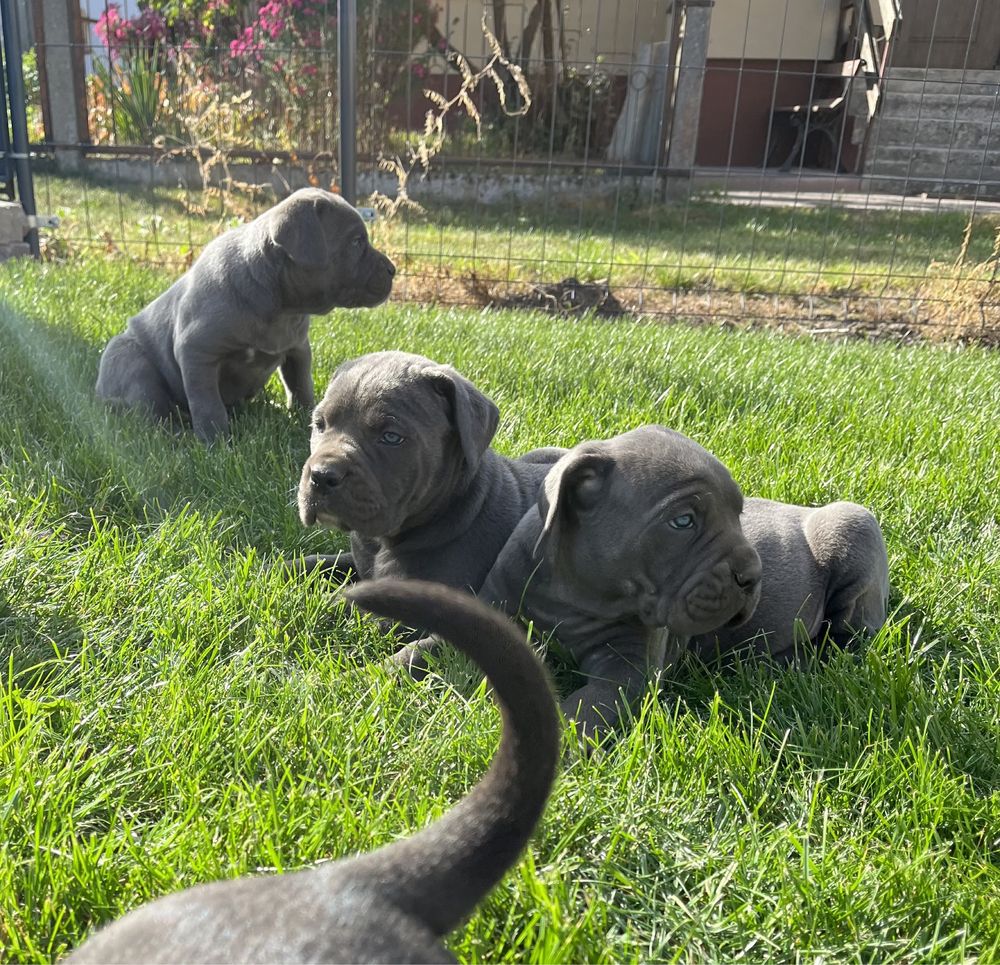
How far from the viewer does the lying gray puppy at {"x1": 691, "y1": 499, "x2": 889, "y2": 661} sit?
297 centimetres

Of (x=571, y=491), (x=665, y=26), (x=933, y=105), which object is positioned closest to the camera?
(x=571, y=491)

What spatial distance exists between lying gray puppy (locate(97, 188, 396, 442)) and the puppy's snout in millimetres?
1769

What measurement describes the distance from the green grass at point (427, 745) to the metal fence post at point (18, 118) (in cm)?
523

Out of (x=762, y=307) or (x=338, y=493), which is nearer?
(x=338, y=493)

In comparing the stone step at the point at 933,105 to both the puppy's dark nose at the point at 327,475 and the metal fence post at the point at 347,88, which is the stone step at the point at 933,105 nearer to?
the metal fence post at the point at 347,88

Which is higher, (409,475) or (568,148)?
(568,148)

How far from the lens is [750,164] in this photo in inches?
705

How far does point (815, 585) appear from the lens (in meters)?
3.05

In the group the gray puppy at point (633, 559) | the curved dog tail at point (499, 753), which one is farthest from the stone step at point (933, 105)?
the curved dog tail at point (499, 753)

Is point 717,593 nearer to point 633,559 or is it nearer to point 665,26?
point 633,559

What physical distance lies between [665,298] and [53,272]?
5002 millimetres

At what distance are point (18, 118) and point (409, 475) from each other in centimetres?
724

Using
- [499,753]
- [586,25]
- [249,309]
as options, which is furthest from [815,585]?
[586,25]

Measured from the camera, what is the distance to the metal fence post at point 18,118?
26.2 ft
